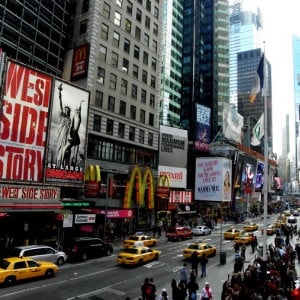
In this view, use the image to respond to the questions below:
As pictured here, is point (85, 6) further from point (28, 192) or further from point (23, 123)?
point (28, 192)

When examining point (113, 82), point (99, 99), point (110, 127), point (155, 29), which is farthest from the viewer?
point (155, 29)

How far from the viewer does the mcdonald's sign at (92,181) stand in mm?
45438

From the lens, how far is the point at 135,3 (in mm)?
60375

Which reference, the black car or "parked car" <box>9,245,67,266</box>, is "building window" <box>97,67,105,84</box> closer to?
the black car

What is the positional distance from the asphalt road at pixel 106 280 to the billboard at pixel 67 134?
33.3ft

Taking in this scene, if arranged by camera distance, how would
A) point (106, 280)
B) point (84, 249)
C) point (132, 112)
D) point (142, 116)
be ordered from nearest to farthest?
point (106, 280), point (84, 249), point (132, 112), point (142, 116)

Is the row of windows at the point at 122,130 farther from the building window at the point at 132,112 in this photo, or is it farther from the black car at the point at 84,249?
the black car at the point at 84,249

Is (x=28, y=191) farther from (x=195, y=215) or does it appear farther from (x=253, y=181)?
(x=253, y=181)

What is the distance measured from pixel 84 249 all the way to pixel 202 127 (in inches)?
2126

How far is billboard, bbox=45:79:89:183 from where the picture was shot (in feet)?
125

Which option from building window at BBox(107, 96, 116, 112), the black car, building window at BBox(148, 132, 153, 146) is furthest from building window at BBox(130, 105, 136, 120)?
the black car

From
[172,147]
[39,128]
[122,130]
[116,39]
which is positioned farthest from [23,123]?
[172,147]

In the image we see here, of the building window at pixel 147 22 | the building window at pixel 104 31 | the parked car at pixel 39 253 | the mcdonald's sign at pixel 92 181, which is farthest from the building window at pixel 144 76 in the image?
the parked car at pixel 39 253

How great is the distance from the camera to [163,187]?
5888cm
